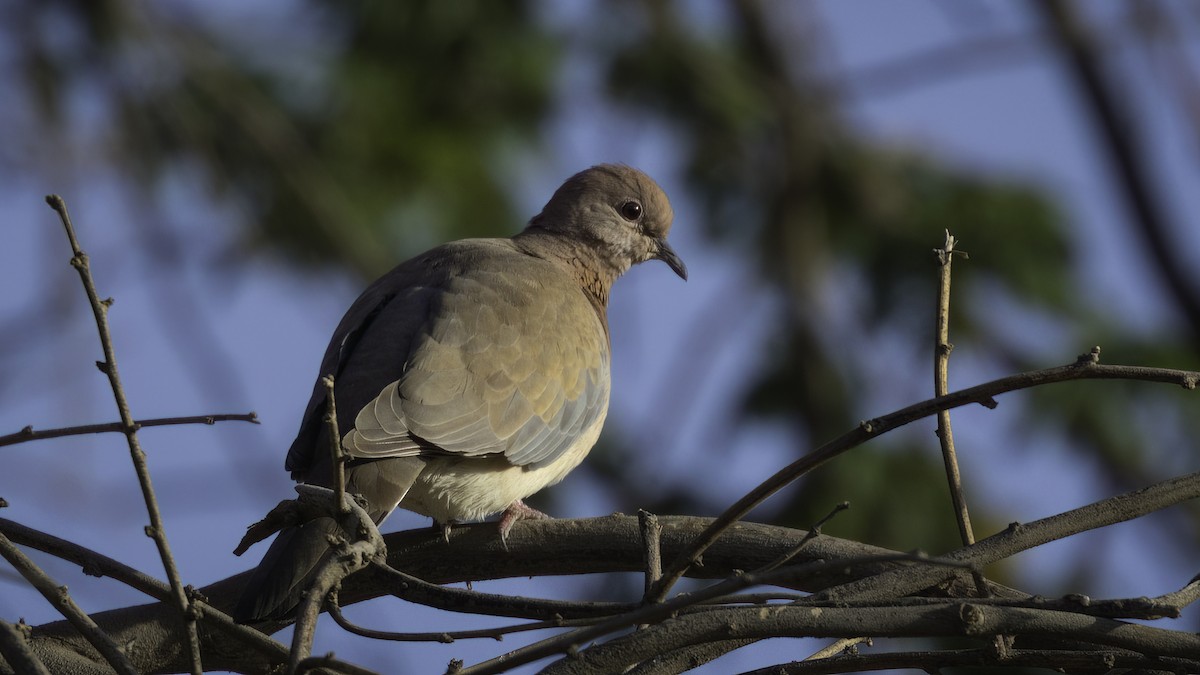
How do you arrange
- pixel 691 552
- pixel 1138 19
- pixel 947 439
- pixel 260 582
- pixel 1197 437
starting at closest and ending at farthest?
pixel 691 552 < pixel 947 439 < pixel 260 582 < pixel 1138 19 < pixel 1197 437

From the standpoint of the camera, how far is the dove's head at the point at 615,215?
17.7ft

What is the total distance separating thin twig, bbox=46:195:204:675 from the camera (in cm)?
206

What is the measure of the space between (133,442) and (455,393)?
5.71 feet

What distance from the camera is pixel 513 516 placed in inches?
150

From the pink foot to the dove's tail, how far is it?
51 cm

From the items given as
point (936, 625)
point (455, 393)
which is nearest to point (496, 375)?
point (455, 393)

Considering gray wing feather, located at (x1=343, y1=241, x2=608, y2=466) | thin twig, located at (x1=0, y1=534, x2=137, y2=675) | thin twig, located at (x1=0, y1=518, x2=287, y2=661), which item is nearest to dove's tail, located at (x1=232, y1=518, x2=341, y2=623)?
gray wing feather, located at (x1=343, y1=241, x2=608, y2=466)

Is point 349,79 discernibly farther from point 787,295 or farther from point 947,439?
point 947,439

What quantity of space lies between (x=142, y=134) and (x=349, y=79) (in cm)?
103

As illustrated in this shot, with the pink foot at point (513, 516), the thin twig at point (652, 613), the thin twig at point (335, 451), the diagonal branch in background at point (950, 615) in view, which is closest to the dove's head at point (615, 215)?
the pink foot at point (513, 516)

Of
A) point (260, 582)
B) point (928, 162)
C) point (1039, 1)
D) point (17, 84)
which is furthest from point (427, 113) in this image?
point (260, 582)

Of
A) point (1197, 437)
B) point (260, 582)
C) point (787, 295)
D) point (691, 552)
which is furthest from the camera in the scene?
point (787, 295)

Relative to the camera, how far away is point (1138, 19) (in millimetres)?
5945

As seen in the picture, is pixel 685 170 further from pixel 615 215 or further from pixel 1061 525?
pixel 1061 525
